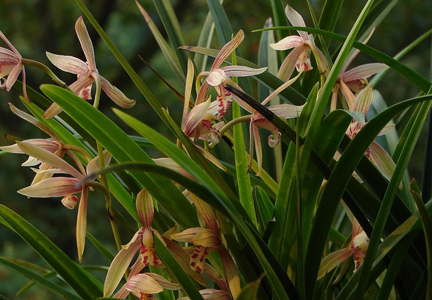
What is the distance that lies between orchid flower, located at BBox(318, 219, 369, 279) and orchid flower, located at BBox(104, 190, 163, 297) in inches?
6.5

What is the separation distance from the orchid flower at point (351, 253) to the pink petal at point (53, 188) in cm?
24

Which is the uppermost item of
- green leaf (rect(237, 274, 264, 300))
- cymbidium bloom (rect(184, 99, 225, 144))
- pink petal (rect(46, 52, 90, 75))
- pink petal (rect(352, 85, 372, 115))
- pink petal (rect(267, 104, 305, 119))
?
pink petal (rect(46, 52, 90, 75))

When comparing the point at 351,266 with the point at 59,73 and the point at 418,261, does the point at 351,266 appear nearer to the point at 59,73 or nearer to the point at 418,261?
the point at 418,261

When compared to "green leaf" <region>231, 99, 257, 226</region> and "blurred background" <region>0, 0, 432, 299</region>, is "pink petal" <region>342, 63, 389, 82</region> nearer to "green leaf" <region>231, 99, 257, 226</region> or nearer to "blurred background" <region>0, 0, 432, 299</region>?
"green leaf" <region>231, 99, 257, 226</region>

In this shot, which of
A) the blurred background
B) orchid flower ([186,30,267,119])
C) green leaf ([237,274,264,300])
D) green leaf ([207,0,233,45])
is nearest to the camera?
green leaf ([237,274,264,300])

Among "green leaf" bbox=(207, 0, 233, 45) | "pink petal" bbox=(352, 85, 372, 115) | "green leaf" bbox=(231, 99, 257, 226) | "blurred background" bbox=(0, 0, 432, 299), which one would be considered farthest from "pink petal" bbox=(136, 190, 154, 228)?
"blurred background" bbox=(0, 0, 432, 299)

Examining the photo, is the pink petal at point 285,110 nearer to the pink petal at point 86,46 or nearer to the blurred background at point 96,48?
the pink petal at point 86,46

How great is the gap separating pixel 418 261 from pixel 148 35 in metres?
2.95

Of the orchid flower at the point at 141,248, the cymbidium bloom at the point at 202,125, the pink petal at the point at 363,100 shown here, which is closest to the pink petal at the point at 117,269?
the orchid flower at the point at 141,248

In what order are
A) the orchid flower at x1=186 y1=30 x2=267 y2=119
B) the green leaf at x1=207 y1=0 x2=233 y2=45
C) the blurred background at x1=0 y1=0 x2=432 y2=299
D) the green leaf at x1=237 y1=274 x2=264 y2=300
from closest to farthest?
the green leaf at x1=237 y1=274 x2=264 y2=300, the orchid flower at x1=186 y1=30 x2=267 y2=119, the green leaf at x1=207 y1=0 x2=233 y2=45, the blurred background at x1=0 y1=0 x2=432 y2=299

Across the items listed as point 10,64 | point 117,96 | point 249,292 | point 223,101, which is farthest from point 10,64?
point 249,292

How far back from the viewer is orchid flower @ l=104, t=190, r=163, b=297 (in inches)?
16.0

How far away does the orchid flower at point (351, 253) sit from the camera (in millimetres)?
481

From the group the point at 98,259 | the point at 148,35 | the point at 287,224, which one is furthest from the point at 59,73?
the point at 287,224
